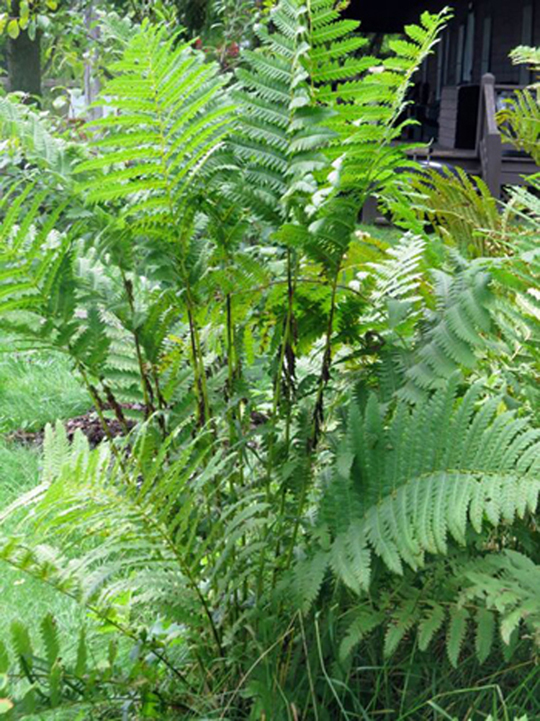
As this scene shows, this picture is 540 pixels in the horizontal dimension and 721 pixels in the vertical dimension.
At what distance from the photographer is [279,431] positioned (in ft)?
6.44

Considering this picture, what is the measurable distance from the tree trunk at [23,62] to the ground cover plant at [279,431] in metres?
8.64

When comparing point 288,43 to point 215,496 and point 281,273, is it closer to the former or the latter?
point 281,273

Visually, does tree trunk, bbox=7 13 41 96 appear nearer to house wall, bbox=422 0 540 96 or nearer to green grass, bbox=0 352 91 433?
green grass, bbox=0 352 91 433

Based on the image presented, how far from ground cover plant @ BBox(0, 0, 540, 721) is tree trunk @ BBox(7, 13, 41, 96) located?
28.3 ft

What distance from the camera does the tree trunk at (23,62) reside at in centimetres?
1030

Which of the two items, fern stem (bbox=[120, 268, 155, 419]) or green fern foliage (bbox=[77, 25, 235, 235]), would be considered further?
fern stem (bbox=[120, 268, 155, 419])

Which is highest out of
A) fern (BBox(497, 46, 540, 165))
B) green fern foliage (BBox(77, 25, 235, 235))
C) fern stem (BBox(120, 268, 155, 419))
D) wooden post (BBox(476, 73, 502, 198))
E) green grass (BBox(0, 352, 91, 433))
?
wooden post (BBox(476, 73, 502, 198))

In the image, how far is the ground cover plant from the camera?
68.4 inches

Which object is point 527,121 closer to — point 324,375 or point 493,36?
point 324,375

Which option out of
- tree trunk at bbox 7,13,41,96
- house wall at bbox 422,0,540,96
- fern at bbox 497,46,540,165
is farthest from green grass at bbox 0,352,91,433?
house wall at bbox 422,0,540,96

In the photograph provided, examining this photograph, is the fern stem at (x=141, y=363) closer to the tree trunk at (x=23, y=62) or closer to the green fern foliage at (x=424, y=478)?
the green fern foliage at (x=424, y=478)

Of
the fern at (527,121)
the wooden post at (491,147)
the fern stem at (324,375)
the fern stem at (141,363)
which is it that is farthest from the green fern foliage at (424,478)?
the wooden post at (491,147)

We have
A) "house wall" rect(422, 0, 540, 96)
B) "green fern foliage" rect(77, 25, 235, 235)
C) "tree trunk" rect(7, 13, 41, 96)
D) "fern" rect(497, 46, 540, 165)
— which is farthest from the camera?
"house wall" rect(422, 0, 540, 96)

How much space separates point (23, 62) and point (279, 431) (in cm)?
921
